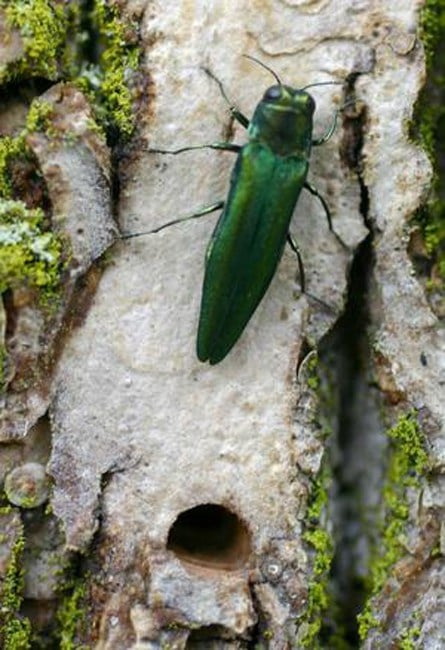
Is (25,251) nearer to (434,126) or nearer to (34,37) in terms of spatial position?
(34,37)

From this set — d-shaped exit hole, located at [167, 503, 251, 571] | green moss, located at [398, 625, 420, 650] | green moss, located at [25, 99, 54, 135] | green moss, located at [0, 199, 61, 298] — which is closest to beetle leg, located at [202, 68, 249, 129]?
green moss, located at [25, 99, 54, 135]

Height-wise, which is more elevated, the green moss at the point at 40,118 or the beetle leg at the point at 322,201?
the green moss at the point at 40,118

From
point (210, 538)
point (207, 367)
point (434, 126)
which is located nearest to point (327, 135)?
point (434, 126)

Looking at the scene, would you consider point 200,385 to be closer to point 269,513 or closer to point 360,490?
A: point 269,513

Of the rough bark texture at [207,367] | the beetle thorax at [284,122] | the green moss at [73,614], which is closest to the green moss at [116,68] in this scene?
the rough bark texture at [207,367]

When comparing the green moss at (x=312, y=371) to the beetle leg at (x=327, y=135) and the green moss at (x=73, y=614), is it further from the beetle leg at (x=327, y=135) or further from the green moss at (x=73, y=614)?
the green moss at (x=73, y=614)

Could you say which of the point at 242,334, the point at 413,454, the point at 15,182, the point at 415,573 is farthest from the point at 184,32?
the point at 415,573

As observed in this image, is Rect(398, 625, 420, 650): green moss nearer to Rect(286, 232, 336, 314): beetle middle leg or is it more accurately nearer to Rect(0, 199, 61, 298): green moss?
Rect(286, 232, 336, 314): beetle middle leg
